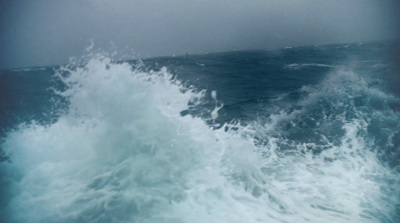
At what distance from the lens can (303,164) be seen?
22.9 ft

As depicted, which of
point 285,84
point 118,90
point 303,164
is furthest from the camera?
point 285,84

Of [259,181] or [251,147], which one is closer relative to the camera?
[259,181]

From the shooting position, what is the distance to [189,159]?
702 cm

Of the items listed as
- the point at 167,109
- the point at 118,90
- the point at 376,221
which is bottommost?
the point at 376,221

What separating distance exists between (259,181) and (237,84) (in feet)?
46.0

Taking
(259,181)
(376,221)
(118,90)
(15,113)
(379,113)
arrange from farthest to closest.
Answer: (15,113), (379,113), (118,90), (259,181), (376,221)

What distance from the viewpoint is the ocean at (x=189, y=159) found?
17.5ft

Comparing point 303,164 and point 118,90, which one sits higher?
point 118,90

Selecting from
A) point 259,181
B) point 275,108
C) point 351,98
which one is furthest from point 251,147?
A: point 351,98

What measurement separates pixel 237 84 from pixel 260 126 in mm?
10477

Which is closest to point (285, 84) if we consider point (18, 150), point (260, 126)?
point (260, 126)

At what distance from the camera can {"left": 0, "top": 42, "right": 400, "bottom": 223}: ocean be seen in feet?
17.5

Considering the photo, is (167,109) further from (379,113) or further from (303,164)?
(379,113)

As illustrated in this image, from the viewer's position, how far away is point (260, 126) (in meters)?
9.33
